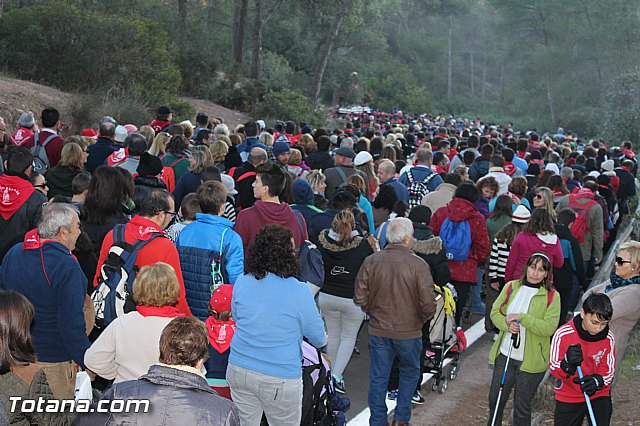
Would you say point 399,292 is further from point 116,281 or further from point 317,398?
point 116,281

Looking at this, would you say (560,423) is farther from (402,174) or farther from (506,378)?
(402,174)

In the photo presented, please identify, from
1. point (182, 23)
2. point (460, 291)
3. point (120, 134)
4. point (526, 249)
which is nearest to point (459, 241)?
point (460, 291)

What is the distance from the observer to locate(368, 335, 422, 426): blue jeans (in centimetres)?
682

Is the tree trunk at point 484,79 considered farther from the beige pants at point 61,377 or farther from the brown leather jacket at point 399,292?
the beige pants at point 61,377

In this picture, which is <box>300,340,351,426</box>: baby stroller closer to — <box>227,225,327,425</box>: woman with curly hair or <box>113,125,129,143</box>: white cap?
<box>227,225,327,425</box>: woman with curly hair

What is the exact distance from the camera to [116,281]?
19.1 ft

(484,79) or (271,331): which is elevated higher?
(484,79)

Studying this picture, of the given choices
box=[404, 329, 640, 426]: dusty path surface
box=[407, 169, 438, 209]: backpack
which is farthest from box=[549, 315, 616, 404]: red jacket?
box=[407, 169, 438, 209]: backpack

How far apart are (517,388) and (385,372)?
1.12m

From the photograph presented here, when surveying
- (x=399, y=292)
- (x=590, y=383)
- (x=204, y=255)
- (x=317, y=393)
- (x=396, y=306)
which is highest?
(x=204, y=255)

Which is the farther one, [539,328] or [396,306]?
[396,306]

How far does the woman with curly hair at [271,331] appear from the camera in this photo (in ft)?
17.1

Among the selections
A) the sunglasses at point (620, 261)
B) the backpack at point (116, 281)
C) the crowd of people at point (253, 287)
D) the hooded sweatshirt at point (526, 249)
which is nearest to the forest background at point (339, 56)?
the crowd of people at point (253, 287)

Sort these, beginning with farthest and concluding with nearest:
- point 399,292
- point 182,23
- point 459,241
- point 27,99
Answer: point 182,23 < point 27,99 < point 459,241 < point 399,292
